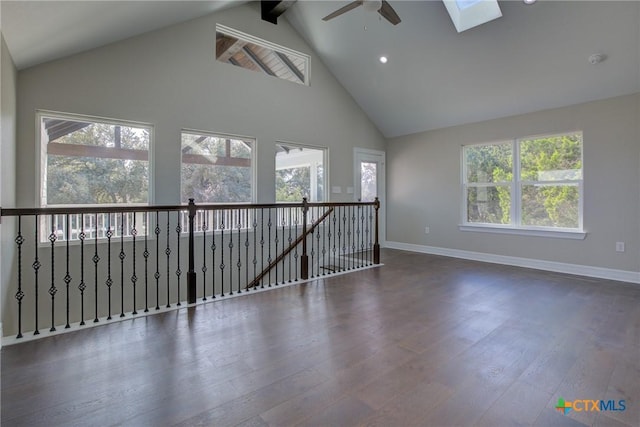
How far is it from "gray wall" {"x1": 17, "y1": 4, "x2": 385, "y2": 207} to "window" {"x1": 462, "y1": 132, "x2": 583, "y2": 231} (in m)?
2.38

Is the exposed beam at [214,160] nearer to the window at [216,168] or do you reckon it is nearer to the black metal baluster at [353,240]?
the window at [216,168]

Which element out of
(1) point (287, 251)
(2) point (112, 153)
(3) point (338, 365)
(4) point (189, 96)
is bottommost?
(3) point (338, 365)

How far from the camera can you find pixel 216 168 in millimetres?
4906

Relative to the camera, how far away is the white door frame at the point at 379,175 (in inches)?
259

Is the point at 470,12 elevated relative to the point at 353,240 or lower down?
elevated

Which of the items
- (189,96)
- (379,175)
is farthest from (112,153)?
(379,175)

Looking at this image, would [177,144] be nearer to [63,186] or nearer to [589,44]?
[63,186]

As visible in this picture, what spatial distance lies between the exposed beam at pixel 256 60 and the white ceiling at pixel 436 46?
26.7 inches

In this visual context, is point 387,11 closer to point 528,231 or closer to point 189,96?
point 189,96

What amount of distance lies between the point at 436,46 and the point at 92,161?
4892 mm

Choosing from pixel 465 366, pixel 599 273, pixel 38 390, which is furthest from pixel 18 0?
pixel 599 273

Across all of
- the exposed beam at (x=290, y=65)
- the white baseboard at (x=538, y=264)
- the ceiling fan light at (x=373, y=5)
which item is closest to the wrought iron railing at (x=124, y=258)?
the white baseboard at (x=538, y=264)

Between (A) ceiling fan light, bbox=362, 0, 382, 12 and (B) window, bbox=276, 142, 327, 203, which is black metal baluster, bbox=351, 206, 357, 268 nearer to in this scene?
(B) window, bbox=276, 142, 327, 203

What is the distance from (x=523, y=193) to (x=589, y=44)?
85.9 inches
